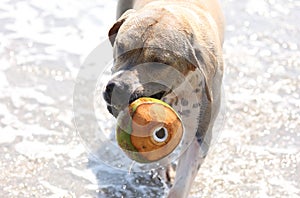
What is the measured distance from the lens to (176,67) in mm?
4188

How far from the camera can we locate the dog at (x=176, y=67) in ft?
13.3

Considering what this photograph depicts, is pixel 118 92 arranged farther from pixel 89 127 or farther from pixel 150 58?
pixel 89 127

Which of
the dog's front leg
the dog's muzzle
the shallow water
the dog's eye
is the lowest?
the shallow water

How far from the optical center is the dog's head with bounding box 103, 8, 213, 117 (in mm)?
3975

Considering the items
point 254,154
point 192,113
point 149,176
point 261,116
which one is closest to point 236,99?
point 261,116

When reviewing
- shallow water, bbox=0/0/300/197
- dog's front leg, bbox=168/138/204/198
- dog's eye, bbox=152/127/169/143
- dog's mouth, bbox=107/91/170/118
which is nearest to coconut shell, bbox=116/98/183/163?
dog's eye, bbox=152/127/169/143

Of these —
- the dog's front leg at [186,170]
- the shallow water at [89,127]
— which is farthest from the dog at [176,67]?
the shallow water at [89,127]

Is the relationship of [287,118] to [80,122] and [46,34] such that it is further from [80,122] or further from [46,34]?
[46,34]

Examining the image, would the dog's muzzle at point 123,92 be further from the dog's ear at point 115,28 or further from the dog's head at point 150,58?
the dog's ear at point 115,28

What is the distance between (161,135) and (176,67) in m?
0.54

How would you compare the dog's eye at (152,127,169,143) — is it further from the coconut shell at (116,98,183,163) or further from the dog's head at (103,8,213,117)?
the dog's head at (103,8,213,117)

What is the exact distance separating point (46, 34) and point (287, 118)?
2.75 m

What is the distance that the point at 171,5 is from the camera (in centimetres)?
462

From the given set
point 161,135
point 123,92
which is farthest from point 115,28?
point 161,135
